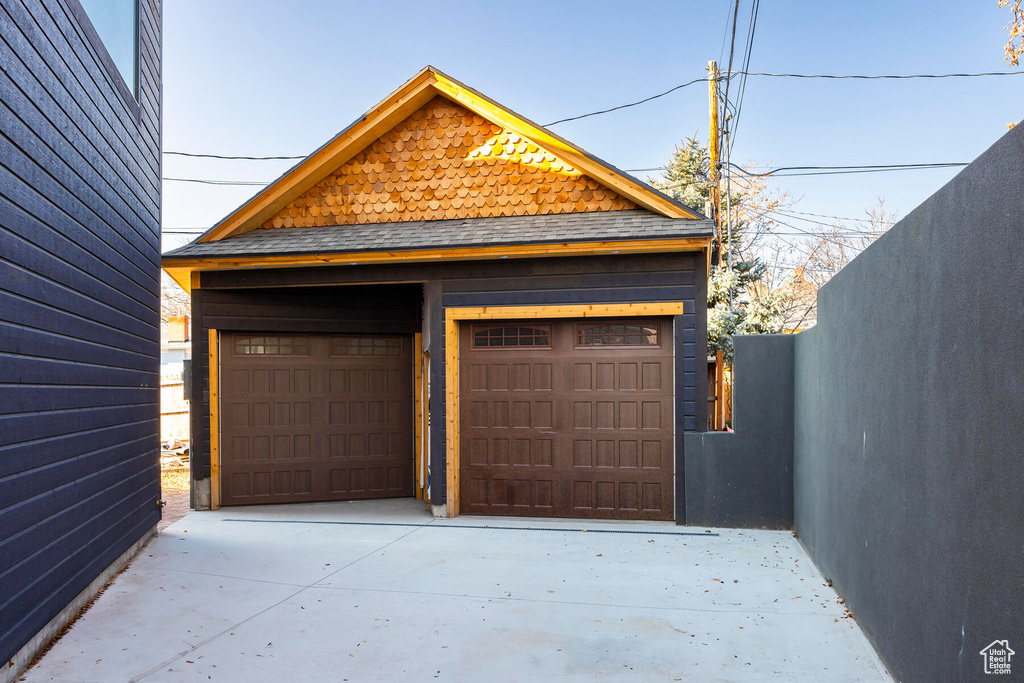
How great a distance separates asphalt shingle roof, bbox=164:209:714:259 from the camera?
24.6ft

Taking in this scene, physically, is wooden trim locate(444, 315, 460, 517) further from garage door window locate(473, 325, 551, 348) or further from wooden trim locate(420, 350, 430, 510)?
wooden trim locate(420, 350, 430, 510)

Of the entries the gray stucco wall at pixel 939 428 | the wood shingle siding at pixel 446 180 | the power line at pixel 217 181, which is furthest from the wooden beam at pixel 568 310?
the power line at pixel 217 181

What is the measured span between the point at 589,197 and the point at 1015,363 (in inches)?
250

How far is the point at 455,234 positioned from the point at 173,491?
660cm

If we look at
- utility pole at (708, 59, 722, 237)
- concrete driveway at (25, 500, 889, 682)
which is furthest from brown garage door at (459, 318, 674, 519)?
utility pole at (708, 59, 722, 237)

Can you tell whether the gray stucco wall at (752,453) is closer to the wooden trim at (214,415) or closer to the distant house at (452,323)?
the distant house at (452,323)

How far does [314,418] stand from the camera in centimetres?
912

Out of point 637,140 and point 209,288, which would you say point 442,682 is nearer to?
point 209,288

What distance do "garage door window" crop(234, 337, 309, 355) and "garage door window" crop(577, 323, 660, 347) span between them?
3.50 m

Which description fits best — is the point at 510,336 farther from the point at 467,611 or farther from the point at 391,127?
the point at 467,611

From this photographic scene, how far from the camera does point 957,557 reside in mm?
2768

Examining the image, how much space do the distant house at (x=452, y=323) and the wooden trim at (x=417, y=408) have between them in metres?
0.03

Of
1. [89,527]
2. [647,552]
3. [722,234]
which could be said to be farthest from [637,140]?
[89,527]

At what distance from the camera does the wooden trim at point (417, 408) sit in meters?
9.43
